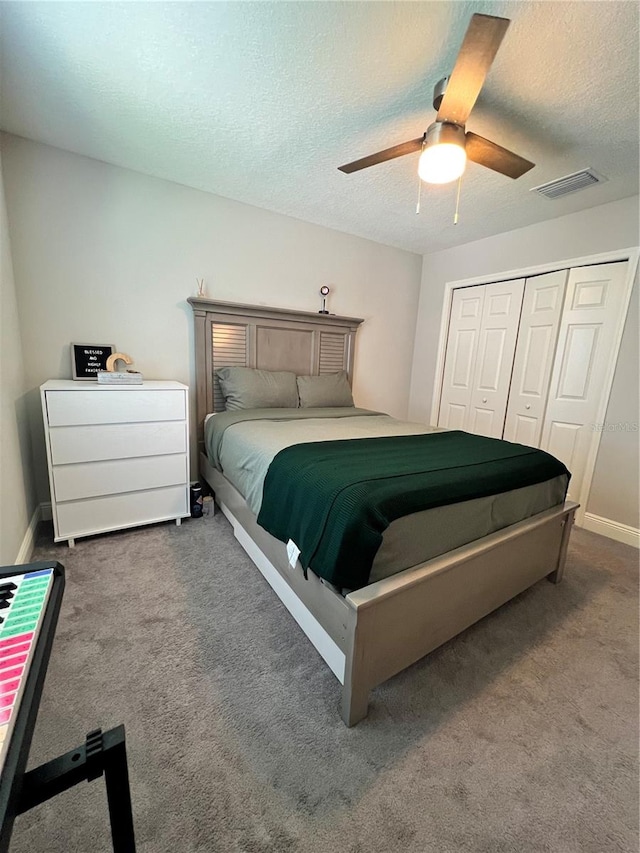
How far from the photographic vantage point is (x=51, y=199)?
7.38 feet

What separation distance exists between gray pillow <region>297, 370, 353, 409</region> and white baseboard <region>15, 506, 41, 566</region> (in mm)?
2019

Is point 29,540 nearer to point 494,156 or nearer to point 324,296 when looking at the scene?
point 324,296

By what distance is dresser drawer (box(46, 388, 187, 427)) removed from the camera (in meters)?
2.02

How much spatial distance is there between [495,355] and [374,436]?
6.57 feet

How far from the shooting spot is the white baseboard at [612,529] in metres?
2.57

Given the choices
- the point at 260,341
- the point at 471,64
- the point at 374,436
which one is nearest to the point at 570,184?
the point at 471,64

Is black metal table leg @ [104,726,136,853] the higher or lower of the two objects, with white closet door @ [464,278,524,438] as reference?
lower

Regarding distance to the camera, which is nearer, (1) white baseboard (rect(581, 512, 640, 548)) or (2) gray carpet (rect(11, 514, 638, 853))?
(2) gray carpet (rect(11, 514, 638, 853))

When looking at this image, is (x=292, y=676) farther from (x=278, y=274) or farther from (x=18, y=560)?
(x=278, y=274)

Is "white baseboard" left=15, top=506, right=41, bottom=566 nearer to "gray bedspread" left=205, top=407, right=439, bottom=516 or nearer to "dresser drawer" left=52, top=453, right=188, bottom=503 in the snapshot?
"dresser drawer" left=52, top=453, right=188, bottom=503

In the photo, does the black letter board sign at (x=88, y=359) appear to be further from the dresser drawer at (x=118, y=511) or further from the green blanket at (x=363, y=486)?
the green blanket at (x=363, y=486)

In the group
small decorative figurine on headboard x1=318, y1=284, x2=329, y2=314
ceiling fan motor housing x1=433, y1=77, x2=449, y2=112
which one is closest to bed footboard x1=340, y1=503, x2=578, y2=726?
ceiling fan motor housing x1=433, y1=77, x2=449, y2=112

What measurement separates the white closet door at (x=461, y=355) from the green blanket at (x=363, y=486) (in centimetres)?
187

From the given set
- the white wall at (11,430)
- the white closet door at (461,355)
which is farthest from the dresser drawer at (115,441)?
the white closet door at (461,355)
